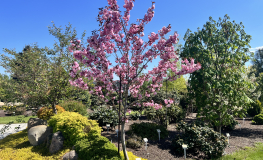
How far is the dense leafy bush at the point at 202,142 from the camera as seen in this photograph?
6594 millimetres

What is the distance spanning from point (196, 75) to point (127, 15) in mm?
5759

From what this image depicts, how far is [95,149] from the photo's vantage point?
5449 mm

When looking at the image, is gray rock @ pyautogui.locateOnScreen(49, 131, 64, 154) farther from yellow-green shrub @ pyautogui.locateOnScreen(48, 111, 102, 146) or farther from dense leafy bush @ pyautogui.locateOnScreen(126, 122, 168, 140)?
dense leafy bush @ pyautogui.locateOnScreen(126, 122, 168, 140)

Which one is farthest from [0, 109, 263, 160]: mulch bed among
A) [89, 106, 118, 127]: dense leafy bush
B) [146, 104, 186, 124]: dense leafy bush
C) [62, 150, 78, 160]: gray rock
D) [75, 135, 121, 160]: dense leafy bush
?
[62, 150, 78, 160]: gray rock

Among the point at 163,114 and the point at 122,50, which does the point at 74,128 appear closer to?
the point at 122,50

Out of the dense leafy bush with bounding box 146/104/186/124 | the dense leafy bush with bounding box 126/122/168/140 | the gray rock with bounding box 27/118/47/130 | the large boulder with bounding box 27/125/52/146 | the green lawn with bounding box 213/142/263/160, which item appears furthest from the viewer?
the dense leafy bush with bounding box 146/104/186/124

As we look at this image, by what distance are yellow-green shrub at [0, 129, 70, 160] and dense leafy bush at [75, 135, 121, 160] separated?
3.16ft

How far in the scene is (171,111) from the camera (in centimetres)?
1156

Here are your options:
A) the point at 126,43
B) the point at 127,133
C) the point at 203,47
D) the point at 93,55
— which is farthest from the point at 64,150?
the point at 203,47

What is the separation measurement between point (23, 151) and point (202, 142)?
7.94 metres

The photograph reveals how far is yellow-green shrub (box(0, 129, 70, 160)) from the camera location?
6.59m

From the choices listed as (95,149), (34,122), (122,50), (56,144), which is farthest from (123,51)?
(34,122)

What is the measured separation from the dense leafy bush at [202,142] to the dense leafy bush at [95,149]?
311 cm

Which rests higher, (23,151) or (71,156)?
(71,156)
